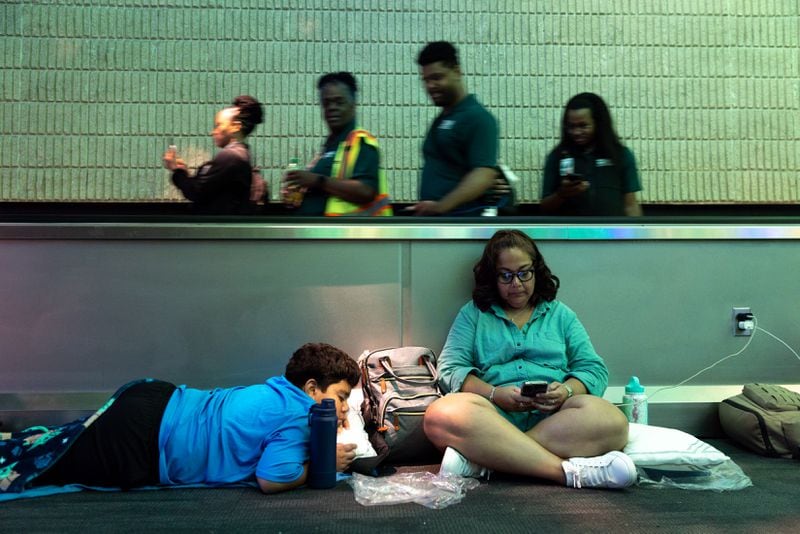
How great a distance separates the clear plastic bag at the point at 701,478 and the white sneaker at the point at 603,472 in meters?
0.18

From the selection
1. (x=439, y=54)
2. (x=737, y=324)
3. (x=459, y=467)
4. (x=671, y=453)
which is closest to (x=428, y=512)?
(x=459, y=467)

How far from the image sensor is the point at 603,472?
3.43 metres

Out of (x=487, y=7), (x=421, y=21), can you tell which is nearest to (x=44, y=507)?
(x=421, y=21)

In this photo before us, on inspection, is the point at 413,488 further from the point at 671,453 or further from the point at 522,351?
the point at 671,453

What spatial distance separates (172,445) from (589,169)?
2533 mm

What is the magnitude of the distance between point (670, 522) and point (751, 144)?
2.49 meters

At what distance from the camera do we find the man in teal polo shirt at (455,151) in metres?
4.32

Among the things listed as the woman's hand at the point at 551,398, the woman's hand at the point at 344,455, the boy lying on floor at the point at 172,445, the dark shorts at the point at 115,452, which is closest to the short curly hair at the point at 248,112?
the boy lying on floor at the point at 172,445

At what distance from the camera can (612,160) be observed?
14.7ft

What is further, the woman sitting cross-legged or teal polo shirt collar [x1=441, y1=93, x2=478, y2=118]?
teal polo shirt collar [x1=441, y1=93, x2=478, y2=118]

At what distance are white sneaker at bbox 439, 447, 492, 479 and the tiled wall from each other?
1.48 m

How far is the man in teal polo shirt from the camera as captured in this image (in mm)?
4324

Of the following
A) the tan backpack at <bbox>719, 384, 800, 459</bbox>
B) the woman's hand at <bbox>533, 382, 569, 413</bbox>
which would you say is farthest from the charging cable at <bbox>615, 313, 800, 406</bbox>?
the woman's hand at <bbox>533, 382, 569, 413</bbox>

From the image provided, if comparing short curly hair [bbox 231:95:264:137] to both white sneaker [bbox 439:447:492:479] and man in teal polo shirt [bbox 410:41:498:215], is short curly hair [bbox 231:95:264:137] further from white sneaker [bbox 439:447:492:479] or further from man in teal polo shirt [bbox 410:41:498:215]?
white sneaker [bbox 439:447:492:479]
